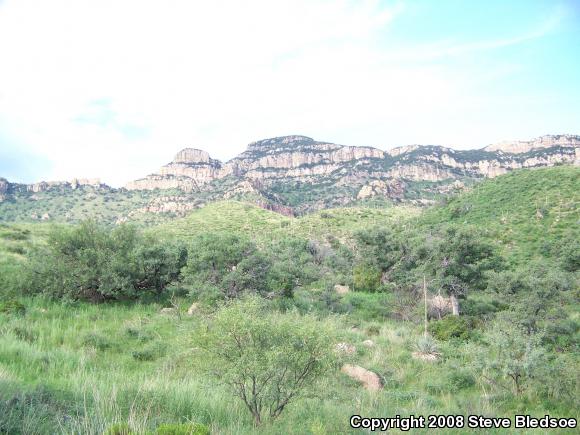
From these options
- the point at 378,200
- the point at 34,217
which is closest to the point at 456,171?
the point at 378,200

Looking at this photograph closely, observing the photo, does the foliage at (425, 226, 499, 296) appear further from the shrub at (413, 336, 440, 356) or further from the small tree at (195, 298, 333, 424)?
the small tree at (195, 298, 333, 424)

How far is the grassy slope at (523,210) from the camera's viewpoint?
35.6m

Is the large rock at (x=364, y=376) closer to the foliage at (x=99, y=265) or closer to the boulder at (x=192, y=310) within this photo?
the boulder at (x=192, y=310)

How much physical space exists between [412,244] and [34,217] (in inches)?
5011

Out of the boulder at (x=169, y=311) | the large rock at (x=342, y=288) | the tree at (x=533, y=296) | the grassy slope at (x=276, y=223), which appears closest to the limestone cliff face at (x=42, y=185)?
the grassy slope at (x=276, y=223)

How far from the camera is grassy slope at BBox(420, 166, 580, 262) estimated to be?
35594mm

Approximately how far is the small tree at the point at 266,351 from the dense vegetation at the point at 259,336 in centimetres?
3

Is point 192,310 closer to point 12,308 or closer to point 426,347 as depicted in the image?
point 12,308

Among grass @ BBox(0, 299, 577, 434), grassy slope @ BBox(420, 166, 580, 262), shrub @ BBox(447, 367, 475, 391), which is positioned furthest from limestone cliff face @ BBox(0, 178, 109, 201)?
shrub @ BBox(447, 367, 475, 391)

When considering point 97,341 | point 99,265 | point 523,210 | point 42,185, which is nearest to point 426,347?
point 97,341

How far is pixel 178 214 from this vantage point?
107438mm

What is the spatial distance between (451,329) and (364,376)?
6610 mm

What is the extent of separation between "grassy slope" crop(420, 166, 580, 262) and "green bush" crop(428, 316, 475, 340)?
20776mm

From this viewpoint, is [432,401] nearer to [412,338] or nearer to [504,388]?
[504,388]
